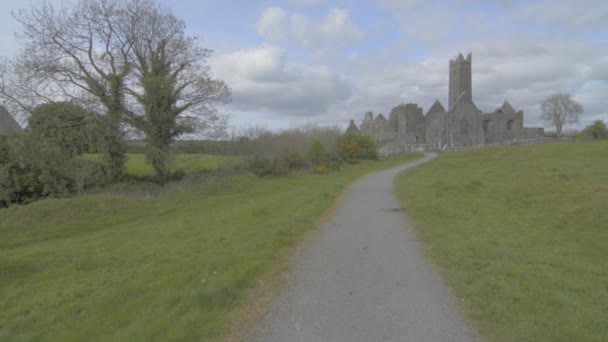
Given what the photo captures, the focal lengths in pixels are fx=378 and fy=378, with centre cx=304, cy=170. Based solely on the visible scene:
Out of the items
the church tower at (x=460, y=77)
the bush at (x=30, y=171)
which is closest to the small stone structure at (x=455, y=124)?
the church tower at (x=460, y=77)

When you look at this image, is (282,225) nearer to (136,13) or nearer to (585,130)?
(136,13)

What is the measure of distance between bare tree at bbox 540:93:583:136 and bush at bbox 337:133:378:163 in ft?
143

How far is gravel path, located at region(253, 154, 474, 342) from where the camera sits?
418 centimetres

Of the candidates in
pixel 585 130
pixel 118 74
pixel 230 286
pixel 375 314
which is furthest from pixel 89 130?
pixel 585 130

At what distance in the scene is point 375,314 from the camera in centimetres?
459

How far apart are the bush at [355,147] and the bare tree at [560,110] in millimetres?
43586

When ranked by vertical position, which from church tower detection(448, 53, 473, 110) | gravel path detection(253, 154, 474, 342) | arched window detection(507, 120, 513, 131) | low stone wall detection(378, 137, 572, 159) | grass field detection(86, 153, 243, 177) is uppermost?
church tower detection(448, 53, 473, 110)

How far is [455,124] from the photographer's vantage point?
57.4m

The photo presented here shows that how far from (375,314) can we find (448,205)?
29.8 ft

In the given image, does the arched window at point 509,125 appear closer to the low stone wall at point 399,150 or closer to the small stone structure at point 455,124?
the small stone structure at point 455,124

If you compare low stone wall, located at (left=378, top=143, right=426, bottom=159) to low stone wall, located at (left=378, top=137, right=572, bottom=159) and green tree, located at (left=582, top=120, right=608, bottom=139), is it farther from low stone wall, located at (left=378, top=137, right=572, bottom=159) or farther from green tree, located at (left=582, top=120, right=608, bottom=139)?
green tree, located at (left=582, top=120, right=608, bottom=139)

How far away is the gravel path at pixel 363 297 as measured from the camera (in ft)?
13.7

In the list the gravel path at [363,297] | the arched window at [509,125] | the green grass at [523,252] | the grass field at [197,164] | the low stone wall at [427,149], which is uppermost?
the arched window at [509,125]

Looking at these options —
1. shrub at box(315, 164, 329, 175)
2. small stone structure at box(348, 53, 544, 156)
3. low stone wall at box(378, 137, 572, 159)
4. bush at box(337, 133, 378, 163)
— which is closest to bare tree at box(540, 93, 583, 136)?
small stone structure at box(348, 53, 544, 156)
